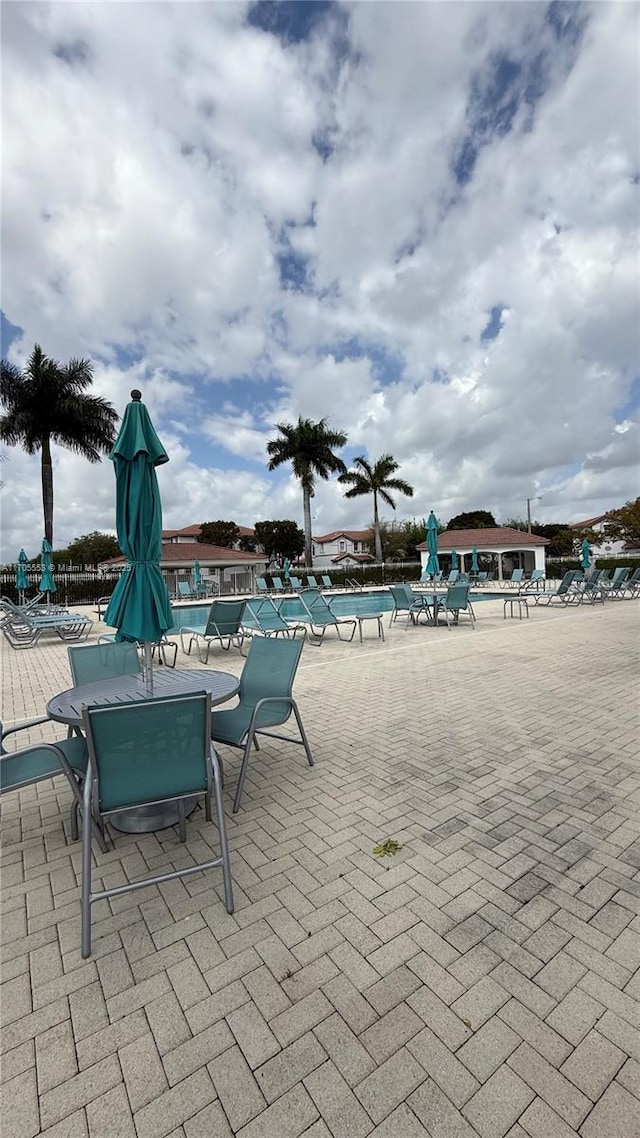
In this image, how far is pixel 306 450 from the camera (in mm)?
34188

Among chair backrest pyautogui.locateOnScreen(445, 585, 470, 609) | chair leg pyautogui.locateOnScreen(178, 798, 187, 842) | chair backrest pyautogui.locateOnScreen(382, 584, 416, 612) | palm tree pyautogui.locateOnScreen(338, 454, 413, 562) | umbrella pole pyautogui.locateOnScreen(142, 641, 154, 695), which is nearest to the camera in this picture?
chair leg pyautogui.locateOnScreen(178, 798, 187, 842)

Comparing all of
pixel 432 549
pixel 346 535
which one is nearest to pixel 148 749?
pixel 432 549

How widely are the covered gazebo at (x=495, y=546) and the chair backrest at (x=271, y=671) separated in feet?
111

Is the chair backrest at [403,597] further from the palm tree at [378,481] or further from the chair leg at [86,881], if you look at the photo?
the palm tree at [378,481]

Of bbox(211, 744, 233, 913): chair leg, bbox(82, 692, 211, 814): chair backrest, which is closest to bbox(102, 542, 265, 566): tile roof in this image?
bbox(82, 692, 211, 814): chair backrest

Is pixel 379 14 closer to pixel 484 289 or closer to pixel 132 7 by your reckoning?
pixel 132 7

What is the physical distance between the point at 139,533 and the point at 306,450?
105 ft

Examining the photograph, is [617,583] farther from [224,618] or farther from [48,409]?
[48,409]

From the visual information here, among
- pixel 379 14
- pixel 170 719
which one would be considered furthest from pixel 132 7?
pixel 170 719

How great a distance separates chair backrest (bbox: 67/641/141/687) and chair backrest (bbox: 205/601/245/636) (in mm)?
4143

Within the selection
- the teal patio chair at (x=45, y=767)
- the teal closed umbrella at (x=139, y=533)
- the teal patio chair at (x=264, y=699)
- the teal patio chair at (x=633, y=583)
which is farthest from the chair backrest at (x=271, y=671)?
the teal patio chair at (x=633, y=583)

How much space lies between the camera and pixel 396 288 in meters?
18.1

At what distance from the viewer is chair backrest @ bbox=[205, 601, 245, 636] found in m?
8.29

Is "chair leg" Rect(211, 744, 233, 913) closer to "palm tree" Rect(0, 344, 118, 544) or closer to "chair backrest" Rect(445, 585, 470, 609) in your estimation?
"chair backrest" Rect(445, 585, 470, 609)
